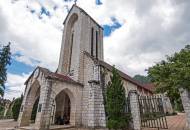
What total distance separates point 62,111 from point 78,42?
319 inches

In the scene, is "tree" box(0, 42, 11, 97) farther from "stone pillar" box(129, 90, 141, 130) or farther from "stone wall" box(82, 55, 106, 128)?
"stone pillar" box(129, 90, 141, 130)

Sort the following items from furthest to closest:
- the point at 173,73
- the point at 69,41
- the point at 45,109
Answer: the point at 69,41
the point at 45,109
the point at 173,73

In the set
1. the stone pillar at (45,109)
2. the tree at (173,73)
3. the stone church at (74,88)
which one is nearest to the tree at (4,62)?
the stone church at (74,88)

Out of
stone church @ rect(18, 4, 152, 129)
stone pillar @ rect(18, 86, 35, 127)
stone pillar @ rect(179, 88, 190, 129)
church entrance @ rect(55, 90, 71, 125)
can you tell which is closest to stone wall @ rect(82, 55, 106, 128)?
stone church @ rect(18, 4, 152, 129)

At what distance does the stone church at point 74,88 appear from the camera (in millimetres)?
11695

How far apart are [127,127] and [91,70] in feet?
21.4

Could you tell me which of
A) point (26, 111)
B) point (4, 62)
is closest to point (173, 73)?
point (26, 111)

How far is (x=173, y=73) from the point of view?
777 centimetres

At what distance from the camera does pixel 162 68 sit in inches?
347

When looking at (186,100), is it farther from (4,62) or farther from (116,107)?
(4,62)

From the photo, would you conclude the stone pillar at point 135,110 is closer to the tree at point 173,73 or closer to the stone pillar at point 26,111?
the tree at point 173,73

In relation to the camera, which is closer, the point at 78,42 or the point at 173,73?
the point at 173,73

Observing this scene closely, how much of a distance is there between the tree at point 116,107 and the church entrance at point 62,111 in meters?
5.95

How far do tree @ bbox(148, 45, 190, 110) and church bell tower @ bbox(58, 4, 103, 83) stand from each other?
796 centimetres
